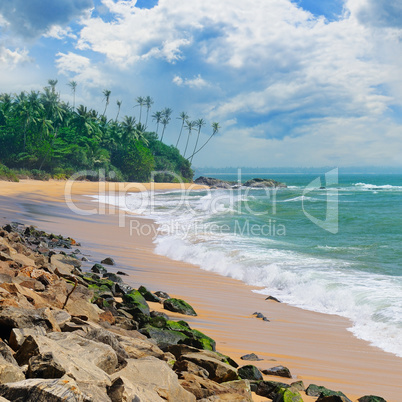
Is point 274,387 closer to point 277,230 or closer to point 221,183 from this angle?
point 277,230

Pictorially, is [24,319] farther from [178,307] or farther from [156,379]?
[178,307]

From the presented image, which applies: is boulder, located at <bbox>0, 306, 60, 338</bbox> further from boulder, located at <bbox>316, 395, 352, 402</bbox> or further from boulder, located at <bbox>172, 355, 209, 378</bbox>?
boulder, located at <bbox>316, 395, 352, 402</bbox>

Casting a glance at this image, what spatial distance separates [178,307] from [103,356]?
392cm

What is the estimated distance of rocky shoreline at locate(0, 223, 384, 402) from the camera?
108 inches

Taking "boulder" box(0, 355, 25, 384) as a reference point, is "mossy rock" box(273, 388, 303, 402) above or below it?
below

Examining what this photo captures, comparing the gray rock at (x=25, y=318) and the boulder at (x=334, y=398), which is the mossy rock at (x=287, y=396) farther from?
the gray rock at (x=25, y=318)

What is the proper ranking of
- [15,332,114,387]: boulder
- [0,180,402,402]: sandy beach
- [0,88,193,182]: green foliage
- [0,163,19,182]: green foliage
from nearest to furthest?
[15,332,114,387]: boulder < [0,180,402,402]: sandy beach < [0,163,19,182]: green foliage < [0,88,193,182]: green foliage

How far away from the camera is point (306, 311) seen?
8.29 metres

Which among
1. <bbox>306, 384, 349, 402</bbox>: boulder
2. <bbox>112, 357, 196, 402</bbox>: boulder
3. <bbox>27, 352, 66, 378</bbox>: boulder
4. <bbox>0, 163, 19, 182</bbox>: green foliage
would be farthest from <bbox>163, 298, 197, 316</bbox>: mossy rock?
<bbox>0, 163, 19, 182</bbox>: green foliage

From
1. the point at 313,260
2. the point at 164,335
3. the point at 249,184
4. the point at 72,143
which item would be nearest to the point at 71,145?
the point at 72,143

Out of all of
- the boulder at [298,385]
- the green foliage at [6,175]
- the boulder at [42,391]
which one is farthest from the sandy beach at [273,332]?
the green foliage at [6,175]

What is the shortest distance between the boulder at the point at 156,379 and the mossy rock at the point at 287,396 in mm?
1033

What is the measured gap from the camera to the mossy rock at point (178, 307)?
7.21 meters

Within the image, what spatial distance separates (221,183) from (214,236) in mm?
76657
